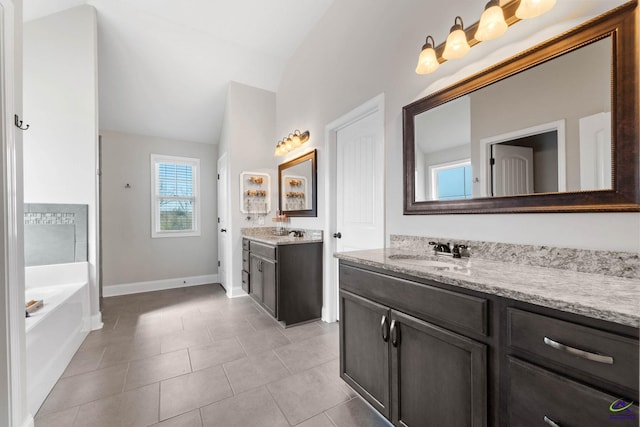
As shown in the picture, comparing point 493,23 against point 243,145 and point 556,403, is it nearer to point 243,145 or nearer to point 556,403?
point 556,403

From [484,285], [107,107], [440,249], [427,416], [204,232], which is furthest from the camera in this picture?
[204,232]

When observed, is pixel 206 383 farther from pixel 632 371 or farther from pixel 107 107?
pixel 107 107

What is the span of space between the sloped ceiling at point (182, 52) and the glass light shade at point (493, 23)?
2160 millimetres

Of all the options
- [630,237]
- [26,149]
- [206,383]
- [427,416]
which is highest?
[26,149]

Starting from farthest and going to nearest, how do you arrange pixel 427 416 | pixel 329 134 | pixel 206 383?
1. pixel 329 134
2. pixel 206 383
3. pixel 427 416

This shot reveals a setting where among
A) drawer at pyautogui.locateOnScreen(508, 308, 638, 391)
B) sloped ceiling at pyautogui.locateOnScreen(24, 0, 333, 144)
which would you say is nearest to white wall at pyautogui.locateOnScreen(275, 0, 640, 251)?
sloped ceiling at pyautogui.locateOnScreen(24, 0, 333, 144)

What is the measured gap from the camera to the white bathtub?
5.30 feet

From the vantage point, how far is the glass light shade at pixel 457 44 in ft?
4.53

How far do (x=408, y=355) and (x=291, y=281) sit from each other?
1688 millimetres

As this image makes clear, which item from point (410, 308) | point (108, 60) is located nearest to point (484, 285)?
point (410, 308)

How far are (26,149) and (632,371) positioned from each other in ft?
13.5

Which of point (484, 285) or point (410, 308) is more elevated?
point (484, 285)

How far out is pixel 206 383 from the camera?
1799mm

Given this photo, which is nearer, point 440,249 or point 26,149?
point 440,249
